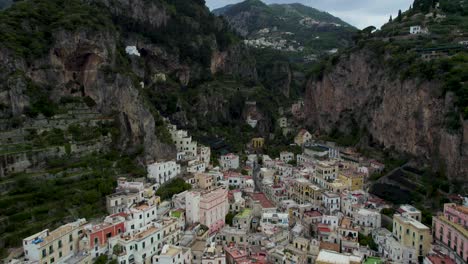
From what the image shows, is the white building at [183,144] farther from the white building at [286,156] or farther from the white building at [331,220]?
the white building at [331,220]

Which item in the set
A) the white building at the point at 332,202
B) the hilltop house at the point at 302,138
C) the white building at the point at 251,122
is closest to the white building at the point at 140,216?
the white building at the point at 332,202

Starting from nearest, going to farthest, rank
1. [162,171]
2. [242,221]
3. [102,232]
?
[102,232]
[242,221]
[162,171]

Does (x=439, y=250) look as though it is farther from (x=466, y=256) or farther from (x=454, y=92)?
(x=454, y=92)

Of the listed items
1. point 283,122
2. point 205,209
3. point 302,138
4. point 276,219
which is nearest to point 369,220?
point 276,219

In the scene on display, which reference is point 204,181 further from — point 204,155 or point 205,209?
point 204,155

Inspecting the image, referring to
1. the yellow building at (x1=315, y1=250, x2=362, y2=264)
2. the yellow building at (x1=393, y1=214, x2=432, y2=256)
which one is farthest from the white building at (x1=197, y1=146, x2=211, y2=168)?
the yellow building at (x1=393, y1=214, x2=432, y2=256)

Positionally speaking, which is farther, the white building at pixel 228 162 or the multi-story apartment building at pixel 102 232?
the white building at pixel 228 162
